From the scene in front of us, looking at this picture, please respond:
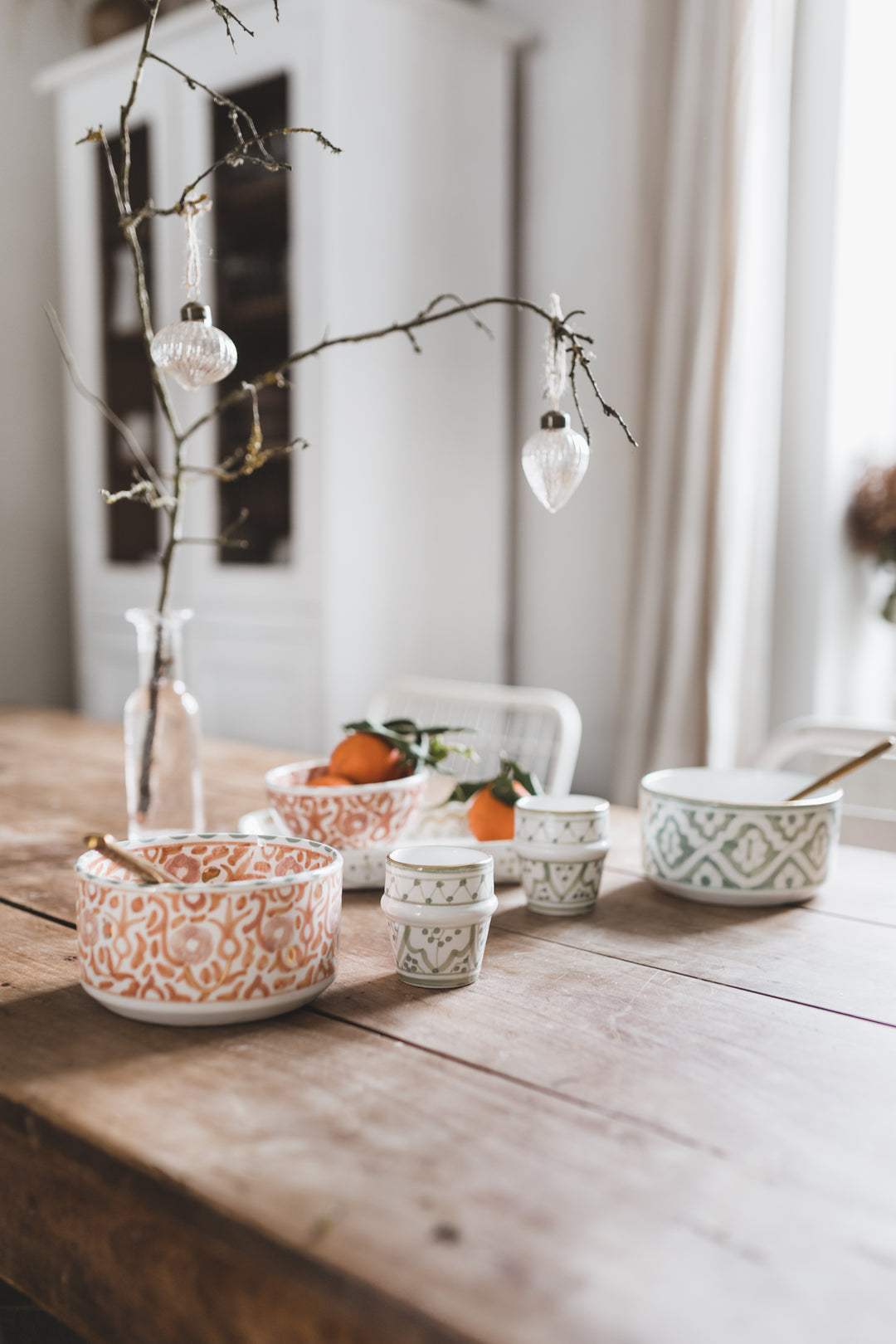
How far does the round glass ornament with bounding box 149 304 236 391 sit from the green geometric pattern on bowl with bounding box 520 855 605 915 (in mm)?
475

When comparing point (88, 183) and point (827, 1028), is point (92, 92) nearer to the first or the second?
point (88, 183)

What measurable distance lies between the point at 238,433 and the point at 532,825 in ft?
6.78

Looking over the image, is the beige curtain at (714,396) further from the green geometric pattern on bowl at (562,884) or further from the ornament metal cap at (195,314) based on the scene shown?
the ornament metal cap at (195,314)

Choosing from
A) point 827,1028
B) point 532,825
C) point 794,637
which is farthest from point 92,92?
point 827,1028

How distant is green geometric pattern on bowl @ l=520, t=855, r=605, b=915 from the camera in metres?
0.96

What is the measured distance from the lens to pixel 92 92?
2975 mm

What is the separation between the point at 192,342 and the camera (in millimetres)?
946

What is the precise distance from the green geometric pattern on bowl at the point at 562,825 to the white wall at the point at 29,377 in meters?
2.77

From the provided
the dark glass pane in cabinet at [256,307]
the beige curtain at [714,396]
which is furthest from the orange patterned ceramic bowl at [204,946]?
the dark glass pane in cabinet at [256,307]

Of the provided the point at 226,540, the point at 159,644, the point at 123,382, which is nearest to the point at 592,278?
the point at 123,382

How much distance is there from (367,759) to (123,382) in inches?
92.8

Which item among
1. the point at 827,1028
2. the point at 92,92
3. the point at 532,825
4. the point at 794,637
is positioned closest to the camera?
Answer: the point at 827,1028

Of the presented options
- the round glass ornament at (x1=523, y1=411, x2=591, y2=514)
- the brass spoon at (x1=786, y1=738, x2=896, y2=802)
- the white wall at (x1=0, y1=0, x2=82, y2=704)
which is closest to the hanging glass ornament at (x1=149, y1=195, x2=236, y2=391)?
the round glass ornament at (x1=523, y1=411, x2=591, y2=514)

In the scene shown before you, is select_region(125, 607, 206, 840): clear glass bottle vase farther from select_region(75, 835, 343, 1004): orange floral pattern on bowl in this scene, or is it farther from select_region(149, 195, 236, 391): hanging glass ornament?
select_region(75, 835, 343, 1004): orange floral pattern on bowl
